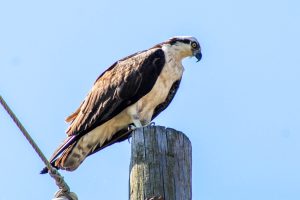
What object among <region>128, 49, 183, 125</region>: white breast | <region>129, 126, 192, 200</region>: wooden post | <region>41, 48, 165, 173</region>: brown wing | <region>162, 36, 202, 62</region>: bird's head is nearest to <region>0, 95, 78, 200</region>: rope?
<region>129, 126, 192, 200</region>: wooden post

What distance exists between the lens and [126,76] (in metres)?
8.52

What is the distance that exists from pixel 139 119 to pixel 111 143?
1.28 feet

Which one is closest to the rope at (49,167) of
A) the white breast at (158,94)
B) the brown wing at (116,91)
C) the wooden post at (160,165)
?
the wooden post at (160,165)

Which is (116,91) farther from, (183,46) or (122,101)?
(183,46)

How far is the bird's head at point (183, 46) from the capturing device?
29.8 ft

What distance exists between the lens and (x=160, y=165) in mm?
4855

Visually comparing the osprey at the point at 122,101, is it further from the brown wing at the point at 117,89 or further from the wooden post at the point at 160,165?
the wooden post at the point at 160,165

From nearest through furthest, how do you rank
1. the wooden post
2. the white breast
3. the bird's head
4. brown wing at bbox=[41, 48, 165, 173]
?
the wooden post < brown wing at bbox=[41, 48, 165, 173] < the white breast < the bird's head

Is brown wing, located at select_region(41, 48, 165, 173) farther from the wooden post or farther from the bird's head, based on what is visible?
the wooden post

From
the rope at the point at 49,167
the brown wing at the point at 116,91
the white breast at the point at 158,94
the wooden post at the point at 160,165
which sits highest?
the rope at the point at 49,167

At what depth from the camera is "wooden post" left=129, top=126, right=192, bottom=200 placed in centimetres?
474

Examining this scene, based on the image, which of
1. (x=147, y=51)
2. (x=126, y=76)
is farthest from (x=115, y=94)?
(x=147, y=51)

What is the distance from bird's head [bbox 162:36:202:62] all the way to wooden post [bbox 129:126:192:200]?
13.1 feet

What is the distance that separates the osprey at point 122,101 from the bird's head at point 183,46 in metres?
0.01
